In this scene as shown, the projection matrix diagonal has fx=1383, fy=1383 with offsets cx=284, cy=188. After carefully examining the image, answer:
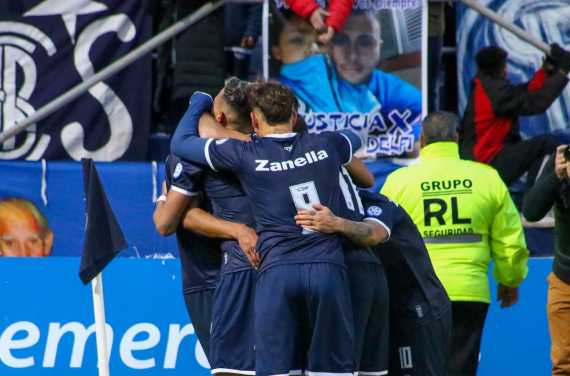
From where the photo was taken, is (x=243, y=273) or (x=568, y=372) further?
(x=568, y=372)

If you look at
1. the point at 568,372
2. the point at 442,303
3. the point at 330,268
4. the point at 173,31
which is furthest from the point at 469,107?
the point at 330,268

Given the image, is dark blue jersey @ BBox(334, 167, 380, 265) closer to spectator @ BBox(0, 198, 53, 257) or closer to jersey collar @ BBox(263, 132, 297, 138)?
jersey collar @ BBox(263, 132, 297, 138)

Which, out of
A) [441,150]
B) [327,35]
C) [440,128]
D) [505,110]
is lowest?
[441,150]

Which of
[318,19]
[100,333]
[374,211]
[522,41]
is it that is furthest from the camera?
[522,41]

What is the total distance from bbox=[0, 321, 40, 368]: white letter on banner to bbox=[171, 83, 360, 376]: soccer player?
3.06 meters

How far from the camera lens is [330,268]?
6.13m

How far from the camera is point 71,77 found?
34.3 feet

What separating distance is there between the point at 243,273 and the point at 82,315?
110 inches

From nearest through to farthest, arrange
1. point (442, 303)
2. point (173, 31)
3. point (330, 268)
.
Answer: point (330, 268) → point (442, 303) → point (173, 31)

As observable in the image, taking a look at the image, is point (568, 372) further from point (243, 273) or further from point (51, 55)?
point (51, 55)

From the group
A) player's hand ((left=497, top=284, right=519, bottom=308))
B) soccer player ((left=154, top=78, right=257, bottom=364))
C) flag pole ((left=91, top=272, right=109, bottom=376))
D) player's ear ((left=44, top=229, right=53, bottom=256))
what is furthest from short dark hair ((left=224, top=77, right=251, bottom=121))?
player's ear ((left=44, top=229, right=53, bottom=256))

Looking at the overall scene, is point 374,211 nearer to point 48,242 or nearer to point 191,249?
point 191,249

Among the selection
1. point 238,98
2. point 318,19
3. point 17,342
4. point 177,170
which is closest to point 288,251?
point 177,170

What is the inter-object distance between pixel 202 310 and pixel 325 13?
3.88 meters
